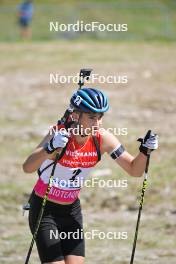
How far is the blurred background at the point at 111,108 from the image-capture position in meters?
13.3

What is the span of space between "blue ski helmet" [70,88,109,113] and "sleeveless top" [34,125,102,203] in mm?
358

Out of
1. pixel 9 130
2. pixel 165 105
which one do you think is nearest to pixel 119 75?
pixel 165 105

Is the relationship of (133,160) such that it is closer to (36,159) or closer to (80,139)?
(80,139)

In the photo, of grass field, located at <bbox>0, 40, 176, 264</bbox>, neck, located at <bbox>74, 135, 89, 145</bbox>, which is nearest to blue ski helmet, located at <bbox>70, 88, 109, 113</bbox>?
neck, located at <bbox>74, 135, 89, 145</bbox>

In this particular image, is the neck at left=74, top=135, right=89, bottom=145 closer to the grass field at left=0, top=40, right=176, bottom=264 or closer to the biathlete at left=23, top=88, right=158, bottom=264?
the biathlete at left=23, top=88, right=158, bottom=264

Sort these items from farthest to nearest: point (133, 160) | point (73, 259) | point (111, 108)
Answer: point (111, 108) → point (133, 160) → point (73, 259)

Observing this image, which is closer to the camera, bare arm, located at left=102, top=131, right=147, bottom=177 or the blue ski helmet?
the blue ski helmet

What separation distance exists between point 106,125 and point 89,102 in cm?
1231

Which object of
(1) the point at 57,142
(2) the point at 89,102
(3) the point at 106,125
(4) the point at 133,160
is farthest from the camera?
(3) the point at 106,125

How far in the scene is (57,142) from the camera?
7.80 metres

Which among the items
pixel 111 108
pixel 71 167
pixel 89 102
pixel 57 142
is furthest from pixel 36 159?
pixel 111 108

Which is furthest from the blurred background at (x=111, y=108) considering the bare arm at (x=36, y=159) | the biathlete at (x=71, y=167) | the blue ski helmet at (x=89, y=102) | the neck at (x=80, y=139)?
the blue ski helmet at (x=89, y=102)

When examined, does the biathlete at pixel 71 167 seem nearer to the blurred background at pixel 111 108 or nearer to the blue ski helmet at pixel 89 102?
the blue ski helmet at pixel 89 102

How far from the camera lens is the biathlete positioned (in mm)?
8055
